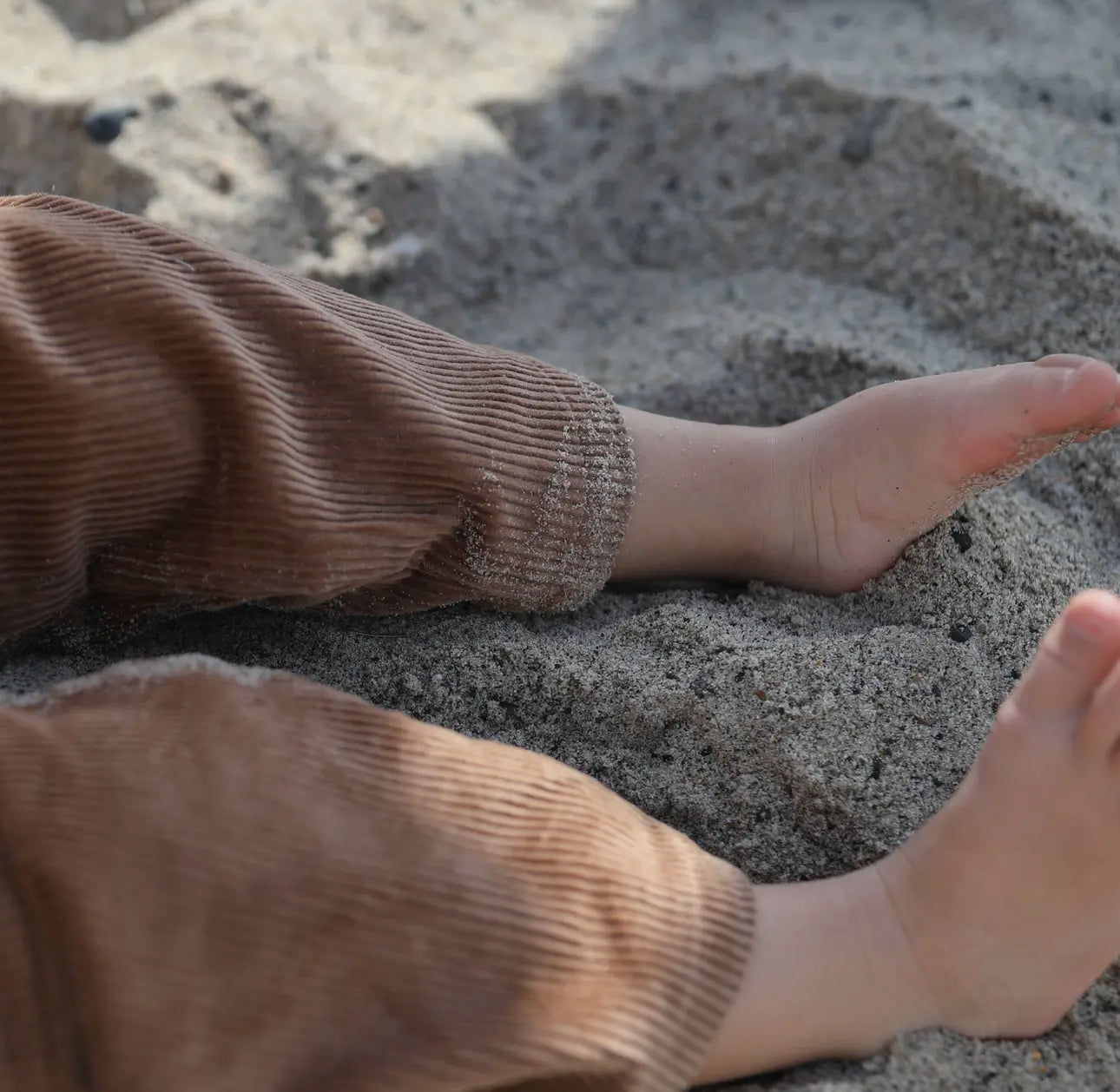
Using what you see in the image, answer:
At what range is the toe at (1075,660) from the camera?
2.68 feet

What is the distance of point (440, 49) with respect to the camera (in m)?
1.77

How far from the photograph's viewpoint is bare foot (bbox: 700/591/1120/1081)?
0.82 m

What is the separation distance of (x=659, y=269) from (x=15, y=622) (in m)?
0.89

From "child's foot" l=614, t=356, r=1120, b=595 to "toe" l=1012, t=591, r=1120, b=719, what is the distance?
7.5 inches

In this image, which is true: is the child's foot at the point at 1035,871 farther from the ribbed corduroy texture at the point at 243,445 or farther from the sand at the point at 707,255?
the ribbed corduroy texture at the point at 243,445

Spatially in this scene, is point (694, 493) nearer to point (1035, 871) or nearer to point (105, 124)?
point (1035, 871)

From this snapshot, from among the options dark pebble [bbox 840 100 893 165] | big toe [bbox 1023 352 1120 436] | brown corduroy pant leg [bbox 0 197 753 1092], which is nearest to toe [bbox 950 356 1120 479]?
big toe [bbox 1023 352 1120 436]

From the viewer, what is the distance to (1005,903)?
83cm

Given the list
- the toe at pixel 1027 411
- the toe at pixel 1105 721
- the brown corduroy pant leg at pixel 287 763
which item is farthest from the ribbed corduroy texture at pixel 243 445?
the toe at pixel 1105 721

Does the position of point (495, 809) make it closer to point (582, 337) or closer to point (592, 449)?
point (592, 449)

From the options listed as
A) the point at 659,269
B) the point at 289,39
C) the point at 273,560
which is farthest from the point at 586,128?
the point at 273,560

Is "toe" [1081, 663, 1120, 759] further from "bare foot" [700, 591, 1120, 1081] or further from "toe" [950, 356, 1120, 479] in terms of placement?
"toe" [950, 356, 1120, 479]

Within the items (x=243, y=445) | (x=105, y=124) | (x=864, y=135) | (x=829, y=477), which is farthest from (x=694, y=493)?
(x=105, y=124)

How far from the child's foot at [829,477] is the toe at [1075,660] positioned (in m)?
0.19
